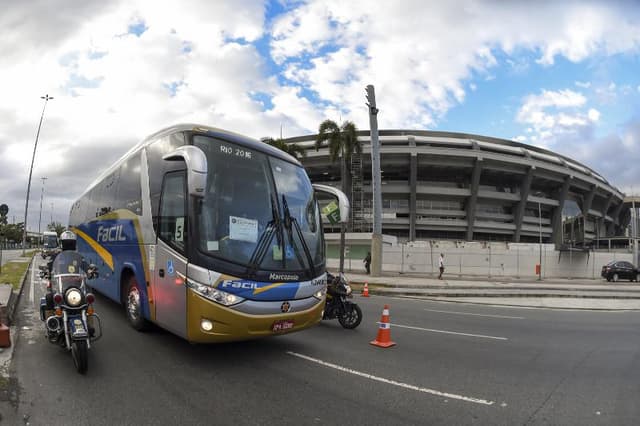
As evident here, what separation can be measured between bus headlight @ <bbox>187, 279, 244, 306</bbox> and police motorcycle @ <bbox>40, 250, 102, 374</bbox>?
1476mm

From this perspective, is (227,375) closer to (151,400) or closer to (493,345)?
(151,400)

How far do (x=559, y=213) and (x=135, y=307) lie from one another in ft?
210

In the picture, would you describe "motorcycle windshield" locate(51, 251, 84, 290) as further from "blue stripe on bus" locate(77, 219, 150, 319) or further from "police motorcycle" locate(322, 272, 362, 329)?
"police motorcycle" locate(322, 272, 362, 329)

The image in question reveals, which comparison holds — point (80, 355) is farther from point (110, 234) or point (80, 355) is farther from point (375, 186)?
point (375, 186)

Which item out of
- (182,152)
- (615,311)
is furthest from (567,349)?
(615,311)

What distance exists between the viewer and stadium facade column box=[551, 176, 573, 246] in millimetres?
56219

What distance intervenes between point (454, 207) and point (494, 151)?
363 inches

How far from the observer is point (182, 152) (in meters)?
4.93

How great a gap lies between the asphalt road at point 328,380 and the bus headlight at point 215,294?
97 centimetres

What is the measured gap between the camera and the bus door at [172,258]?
5.19m

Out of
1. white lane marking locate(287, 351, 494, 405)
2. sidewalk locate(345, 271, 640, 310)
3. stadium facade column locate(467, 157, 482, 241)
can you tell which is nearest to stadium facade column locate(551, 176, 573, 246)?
stadium facade column locate(467, 157, 482, 241)

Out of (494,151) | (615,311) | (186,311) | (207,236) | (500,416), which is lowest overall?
(615,311)

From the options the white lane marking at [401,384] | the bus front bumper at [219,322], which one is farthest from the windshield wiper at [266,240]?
the white lane marking at [401,384]

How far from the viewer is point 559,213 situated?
58.0 metres
